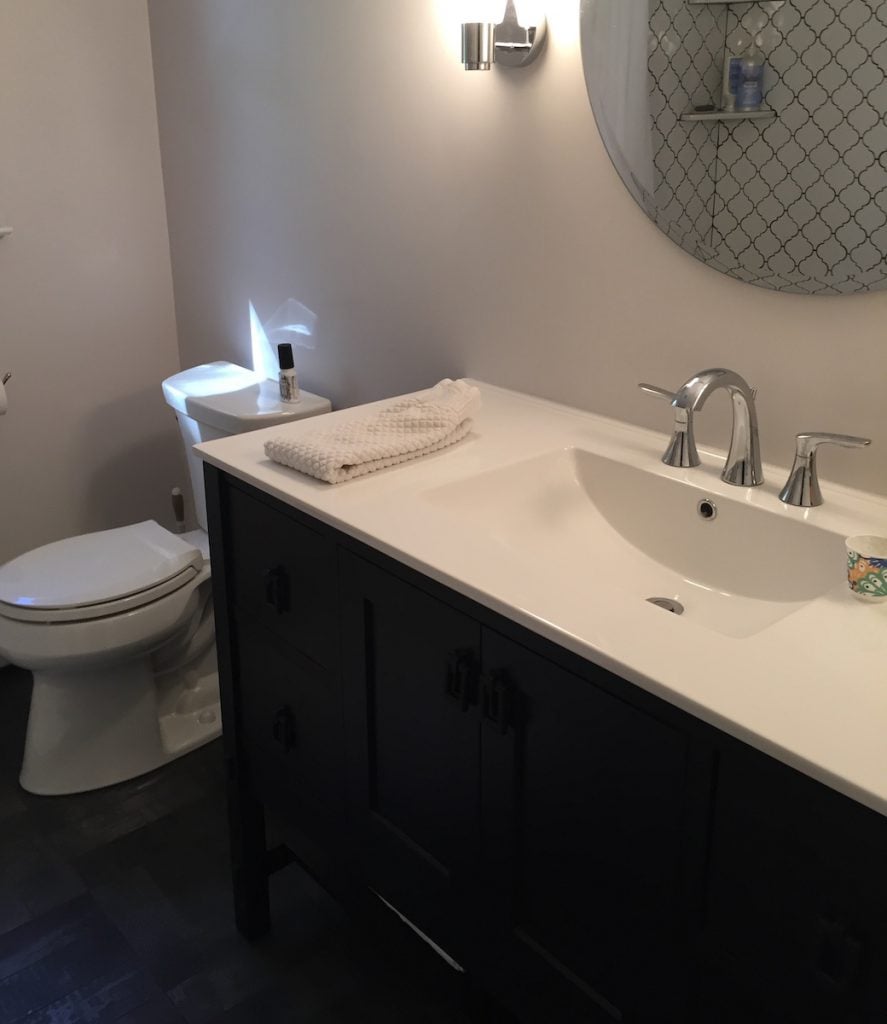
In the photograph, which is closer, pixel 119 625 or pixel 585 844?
pixel 585 844

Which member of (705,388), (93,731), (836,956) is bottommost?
(93,731)

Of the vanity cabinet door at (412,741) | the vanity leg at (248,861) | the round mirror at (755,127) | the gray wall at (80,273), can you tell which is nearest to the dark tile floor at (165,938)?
the vanity leg at (248,861)

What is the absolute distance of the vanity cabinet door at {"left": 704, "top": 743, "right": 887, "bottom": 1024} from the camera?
0.82 m

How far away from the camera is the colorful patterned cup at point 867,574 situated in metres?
1.06

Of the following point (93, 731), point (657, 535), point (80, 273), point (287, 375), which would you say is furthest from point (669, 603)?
point (80, 273)

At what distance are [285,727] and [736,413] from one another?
802 mm

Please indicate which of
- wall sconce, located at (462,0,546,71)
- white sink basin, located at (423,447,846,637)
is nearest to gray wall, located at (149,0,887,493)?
wall sconce, located at (462,0,546,71)

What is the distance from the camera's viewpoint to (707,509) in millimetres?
1348

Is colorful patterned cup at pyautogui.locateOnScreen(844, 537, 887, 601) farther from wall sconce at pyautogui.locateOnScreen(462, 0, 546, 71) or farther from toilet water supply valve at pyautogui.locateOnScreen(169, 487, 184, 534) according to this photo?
toilet water supply valve at pyautogui.locateOnScreen(169, 487, 184, 534)

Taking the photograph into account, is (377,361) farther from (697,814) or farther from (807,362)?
(697,814)

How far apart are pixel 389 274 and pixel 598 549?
2.62 feet

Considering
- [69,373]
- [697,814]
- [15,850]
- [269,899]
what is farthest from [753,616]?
[69,373]

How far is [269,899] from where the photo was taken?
1877mm

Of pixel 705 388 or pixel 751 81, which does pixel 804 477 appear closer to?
pixel 705 388
